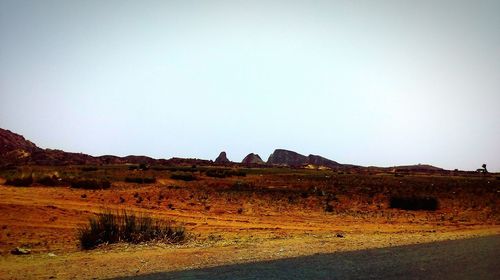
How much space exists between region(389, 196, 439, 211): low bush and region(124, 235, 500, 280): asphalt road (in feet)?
44.3

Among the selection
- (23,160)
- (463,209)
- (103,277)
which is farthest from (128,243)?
(23,160)

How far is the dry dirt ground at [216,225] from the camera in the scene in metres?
9.39

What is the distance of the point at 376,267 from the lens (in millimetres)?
8305

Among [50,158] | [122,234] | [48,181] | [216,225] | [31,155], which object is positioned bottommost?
[216,225]

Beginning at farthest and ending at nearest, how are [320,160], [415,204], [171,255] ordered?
1. [320,160]
2. [415,204]
3. [171,255]

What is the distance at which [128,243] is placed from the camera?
1153 centimetres

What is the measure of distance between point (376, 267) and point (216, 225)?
8.87 m

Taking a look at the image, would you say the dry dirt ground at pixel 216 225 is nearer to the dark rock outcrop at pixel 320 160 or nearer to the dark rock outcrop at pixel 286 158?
the dark rock outcrop at pixel 286 158

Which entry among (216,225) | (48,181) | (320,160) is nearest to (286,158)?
(320,160)

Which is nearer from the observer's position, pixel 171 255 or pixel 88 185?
pixel 171 255

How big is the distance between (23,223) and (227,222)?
7694mm

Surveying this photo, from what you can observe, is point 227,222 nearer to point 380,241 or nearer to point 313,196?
point 380,241

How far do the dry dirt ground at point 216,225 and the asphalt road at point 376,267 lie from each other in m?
0.77

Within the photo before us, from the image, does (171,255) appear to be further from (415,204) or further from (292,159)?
(292,159)
